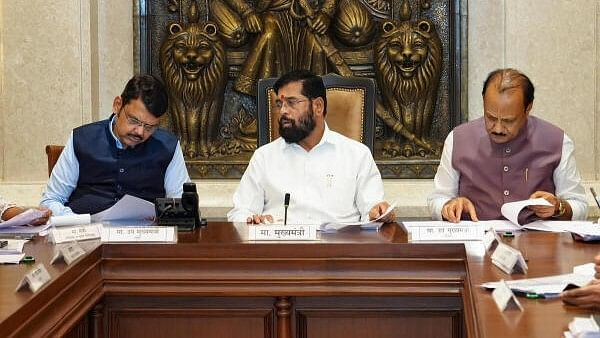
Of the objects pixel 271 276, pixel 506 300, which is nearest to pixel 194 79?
pixel 271 276

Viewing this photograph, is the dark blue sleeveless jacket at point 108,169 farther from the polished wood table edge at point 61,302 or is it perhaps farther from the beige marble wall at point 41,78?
the beige marble wall at point 41,78

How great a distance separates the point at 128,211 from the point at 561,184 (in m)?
1.74

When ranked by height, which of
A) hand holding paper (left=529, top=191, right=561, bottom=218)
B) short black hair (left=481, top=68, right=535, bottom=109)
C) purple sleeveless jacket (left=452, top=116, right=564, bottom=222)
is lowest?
hand holding paper (left=529, top=191, right=561, bottom=218)

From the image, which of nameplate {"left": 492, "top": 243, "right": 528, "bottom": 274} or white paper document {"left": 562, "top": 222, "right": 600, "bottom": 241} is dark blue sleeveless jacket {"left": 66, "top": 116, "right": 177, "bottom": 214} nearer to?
white paper document {"left": 562, "top": 222, "right": 600, "bottom": 241}

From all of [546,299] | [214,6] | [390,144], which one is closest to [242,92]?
[214,6]

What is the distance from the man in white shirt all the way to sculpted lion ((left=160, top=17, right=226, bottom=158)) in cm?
240

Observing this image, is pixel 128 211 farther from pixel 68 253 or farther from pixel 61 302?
pixel 61 302

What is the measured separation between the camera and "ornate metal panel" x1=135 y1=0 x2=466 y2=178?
6395mm

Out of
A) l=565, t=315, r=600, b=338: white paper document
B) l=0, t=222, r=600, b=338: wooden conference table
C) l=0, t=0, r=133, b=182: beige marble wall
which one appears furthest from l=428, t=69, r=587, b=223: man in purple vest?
l=0, t=0, r=133, b=182: beige marble wall

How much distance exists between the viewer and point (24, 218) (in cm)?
339

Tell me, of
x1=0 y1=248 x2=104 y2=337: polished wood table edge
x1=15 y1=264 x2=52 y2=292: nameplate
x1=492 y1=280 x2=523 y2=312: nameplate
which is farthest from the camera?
x1=15 y1=264 x2=52 y2=292: nameplate

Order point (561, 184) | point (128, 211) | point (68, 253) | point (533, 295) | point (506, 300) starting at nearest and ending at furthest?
1. point (506, 300)
2. point (533, 295)
3. point (68, 253)
4. point (128, 211)
5. point (561, 184)

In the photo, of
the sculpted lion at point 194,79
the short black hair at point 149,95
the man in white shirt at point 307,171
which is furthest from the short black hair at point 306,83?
the sculpted lion at point 194,79

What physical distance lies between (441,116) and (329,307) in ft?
12.0
